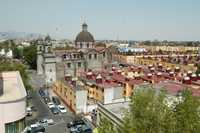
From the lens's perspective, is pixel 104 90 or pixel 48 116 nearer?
pixel 104 90

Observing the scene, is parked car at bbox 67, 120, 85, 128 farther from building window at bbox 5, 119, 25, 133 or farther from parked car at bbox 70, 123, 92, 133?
building window at bbox 5, 119, 25, 133

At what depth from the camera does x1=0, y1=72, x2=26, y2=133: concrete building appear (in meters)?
14.2

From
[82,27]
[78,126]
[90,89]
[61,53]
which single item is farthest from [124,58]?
[78,126]

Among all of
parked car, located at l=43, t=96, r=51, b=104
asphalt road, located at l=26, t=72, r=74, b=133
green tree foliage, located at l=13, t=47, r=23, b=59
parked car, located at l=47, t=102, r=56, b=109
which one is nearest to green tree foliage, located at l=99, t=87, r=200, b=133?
asphalt road, located at l=26, t=72, r=74, b=133

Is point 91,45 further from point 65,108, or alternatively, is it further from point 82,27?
point 65,108

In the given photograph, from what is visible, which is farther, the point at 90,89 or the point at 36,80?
the point at 36,80

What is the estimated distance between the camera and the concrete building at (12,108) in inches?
558

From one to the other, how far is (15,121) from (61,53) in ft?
143

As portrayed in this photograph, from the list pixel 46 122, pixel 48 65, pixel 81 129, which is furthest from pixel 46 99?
pixel 81 129

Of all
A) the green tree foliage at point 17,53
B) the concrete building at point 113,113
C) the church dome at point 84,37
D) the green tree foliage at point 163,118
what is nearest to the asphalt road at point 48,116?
the concrete building at point 113,113

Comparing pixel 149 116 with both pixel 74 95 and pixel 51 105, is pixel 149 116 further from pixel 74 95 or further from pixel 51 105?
pixel 51 105

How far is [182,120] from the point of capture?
13.1m

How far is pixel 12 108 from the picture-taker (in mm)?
14484

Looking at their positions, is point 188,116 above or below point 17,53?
above
